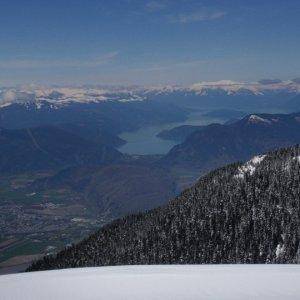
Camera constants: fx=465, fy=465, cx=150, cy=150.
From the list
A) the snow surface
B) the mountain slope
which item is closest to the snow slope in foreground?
the mountain slope

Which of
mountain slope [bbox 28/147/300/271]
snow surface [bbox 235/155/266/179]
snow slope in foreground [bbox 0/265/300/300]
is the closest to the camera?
snow slope in foreground [bbox 0/265/300/300]

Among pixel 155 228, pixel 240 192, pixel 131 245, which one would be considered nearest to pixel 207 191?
pixel 240 192

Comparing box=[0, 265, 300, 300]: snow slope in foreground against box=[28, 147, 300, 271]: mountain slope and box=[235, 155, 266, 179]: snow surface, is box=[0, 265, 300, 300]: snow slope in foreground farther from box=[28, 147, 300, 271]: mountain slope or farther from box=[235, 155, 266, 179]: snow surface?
box=[235, 155, 266, 179]: snow surface

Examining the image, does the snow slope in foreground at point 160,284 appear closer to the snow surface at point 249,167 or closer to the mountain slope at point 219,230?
the mountain slope at point 219,230

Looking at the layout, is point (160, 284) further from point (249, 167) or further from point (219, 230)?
point (249, 167)

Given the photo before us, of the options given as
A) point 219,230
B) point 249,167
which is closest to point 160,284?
→ point 219,230

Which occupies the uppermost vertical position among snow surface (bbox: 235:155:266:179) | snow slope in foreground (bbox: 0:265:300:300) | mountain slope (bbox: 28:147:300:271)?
snow slope in foreground (bbox: 0:265:300:300)

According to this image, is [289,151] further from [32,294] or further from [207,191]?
[32,294]
